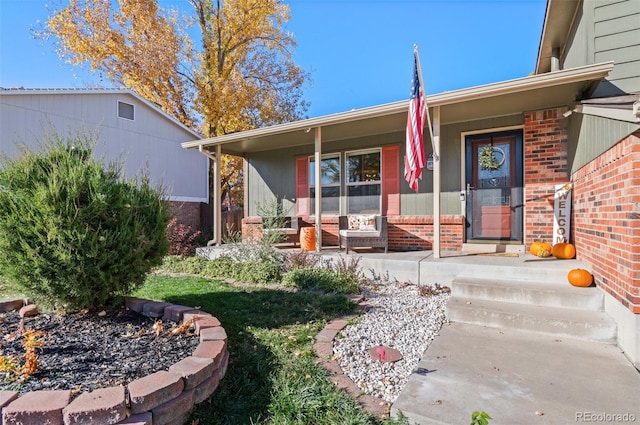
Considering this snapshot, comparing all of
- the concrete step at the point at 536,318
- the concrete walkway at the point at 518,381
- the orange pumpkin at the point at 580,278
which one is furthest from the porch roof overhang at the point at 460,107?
the concrete walkway at the point at 518,381

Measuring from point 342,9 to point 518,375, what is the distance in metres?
8.39

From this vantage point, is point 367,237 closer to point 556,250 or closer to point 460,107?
point 460,107

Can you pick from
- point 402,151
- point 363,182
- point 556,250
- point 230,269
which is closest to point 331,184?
point 363,182

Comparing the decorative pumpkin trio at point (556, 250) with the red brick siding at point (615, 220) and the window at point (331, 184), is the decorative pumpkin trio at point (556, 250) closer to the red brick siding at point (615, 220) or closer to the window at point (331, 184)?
the red brick siding at point (615, 220)

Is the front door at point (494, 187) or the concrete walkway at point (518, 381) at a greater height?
the front door at point (494, 187)

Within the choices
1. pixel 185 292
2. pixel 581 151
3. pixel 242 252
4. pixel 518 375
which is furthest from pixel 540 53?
pixel 185 292

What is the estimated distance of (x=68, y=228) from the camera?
2.46 m

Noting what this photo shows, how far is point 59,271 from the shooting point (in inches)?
97.7

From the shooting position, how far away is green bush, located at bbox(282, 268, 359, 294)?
432 cm

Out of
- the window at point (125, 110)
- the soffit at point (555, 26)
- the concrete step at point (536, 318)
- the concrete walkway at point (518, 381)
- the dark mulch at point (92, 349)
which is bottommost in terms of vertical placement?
the concrete walkway at point (518, 381)

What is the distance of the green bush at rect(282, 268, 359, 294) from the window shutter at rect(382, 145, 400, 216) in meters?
2.64

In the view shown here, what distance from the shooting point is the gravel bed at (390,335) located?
2259 mm

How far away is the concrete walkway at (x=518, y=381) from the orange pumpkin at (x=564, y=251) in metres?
2.10

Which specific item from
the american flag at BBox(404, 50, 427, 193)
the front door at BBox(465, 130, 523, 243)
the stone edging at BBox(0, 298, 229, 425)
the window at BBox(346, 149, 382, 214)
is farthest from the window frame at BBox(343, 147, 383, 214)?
the stone edging at BBox(0, 298, 229, 425)
